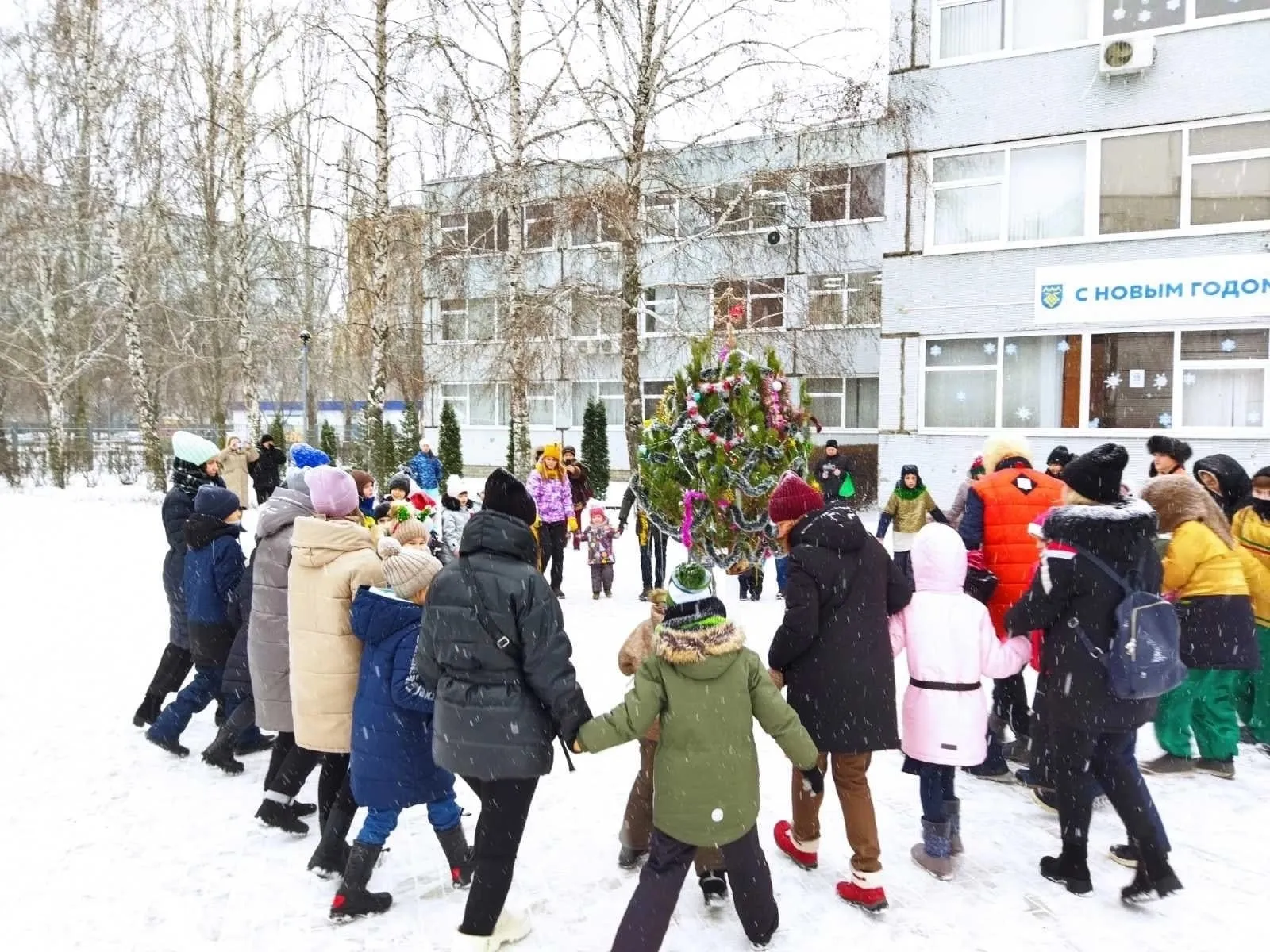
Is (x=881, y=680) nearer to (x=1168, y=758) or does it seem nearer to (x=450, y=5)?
(x=1168, y=758)

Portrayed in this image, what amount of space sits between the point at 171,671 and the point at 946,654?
16.3 feet

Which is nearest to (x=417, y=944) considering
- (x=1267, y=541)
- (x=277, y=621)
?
(x=277, y=621)

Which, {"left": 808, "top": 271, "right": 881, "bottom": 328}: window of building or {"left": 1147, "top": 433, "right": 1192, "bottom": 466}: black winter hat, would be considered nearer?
{"left": 1147, "top": 433, "right": 1192, "bottom": 466}: black winter hat

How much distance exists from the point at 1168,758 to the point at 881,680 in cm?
275

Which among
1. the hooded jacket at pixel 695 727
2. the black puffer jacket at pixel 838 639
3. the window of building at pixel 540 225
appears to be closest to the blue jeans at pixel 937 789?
the black puffer jacket at pixel 838 639

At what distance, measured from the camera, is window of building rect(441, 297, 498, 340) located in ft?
62.2

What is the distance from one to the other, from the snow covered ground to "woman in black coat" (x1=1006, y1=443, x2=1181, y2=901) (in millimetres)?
263

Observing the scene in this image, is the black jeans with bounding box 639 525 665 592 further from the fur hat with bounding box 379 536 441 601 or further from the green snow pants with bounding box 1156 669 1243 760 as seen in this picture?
the fur hat with bounding box 379 536 441 601

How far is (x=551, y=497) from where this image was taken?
9.93 m

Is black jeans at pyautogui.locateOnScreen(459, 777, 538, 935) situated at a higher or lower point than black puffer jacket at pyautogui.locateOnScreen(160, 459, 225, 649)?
lower

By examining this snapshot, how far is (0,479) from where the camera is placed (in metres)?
23.5

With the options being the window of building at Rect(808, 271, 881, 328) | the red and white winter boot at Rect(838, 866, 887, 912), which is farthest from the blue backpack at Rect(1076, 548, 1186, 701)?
the window of building at Rect(808, 271, 881, 328)

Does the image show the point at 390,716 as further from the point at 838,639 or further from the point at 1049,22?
the point at 1049,22

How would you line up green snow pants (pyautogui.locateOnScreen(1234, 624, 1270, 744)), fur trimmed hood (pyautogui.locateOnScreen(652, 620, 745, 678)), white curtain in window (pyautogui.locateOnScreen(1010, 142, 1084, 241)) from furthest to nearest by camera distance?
white curtain in window (pyautogui.locateOnScreen(1010, 142, 1084, 241)) → green snow pants (pyautogui.locateOnScreen(1234, 624, 1270, 744)) → fur trimmed hood (pyautogui.locateOnScreen(652, 620, 745, 678))
